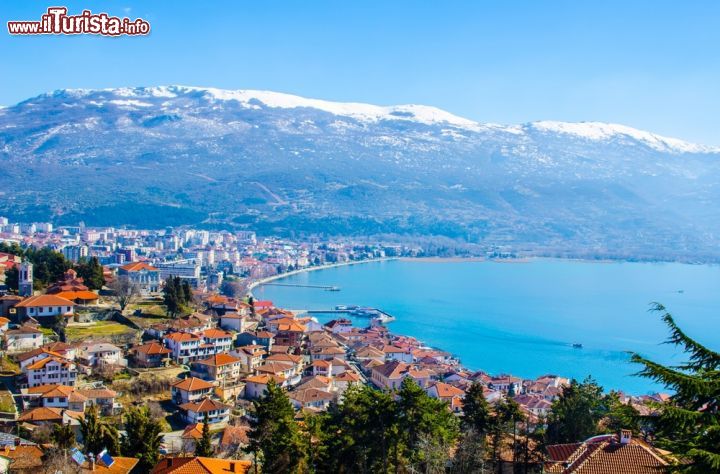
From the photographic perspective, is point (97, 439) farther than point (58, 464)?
Yes

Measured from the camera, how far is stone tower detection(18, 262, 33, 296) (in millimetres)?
16656

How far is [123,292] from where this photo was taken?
17953 millimetres

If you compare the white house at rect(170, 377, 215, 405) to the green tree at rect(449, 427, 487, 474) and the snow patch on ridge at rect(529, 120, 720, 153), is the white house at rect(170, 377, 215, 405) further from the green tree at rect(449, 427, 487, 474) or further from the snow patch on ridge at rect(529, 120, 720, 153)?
the snow patch on ridge at rect(529, 120, 720, 153)

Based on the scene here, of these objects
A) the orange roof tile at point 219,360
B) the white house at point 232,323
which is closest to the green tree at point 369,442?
the orange roof tile at point 219,360

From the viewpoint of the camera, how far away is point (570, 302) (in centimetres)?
4691

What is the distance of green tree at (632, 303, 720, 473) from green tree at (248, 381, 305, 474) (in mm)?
4336

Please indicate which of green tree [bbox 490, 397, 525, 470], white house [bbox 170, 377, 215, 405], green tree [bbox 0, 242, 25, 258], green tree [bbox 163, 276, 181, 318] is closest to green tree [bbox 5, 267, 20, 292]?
green tree [bbox 163, 276, 181, 318]

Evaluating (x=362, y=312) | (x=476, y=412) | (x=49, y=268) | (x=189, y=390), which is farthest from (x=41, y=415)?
(x=362, y=312)

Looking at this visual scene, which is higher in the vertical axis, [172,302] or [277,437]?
[277,437]

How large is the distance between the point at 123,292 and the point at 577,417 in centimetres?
1241

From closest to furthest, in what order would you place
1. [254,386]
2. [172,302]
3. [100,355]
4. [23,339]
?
1. [23,339]
2. [100,355]
3. [254,386]
4. [172,302]

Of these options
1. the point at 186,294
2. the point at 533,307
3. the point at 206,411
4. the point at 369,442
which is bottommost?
the point at 533,307

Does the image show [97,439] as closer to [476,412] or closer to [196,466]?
[196,466]

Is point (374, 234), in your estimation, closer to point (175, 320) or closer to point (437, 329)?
point (437, 329)
